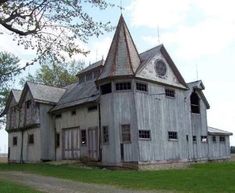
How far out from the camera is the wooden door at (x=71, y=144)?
34.3 m

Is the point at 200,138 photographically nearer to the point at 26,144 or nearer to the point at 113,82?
the point at 113,82

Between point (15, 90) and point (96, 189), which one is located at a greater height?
point (15, 90)

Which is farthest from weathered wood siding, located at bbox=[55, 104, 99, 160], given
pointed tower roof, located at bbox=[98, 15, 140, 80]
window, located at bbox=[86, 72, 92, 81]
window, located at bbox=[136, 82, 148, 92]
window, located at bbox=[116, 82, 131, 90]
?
window, located at bbox=[86, 72, 92, 81]

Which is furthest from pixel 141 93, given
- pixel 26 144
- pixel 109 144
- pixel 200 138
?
pixel 26 144

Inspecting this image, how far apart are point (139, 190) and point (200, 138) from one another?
23236 millimetres

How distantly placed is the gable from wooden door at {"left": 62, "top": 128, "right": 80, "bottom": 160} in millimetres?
7765

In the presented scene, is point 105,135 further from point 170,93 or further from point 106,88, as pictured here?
point 170,93

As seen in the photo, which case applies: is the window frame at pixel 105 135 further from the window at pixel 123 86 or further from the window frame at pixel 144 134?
the window at pixel 123 86

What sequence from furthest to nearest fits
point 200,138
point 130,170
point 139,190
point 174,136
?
1. point 200,138
2. point 174,136
3. point 130,170
4. point 139,190

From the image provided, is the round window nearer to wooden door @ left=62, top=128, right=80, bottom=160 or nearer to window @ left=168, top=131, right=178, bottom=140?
window @ left=168, top=131, right=178, bottom=140

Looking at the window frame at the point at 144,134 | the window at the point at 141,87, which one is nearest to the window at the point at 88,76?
the window at the point at 141,87

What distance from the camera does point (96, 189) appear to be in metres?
17.4

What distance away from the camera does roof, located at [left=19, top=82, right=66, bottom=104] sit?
3779cm

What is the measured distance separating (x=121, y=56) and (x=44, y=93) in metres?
10.7
